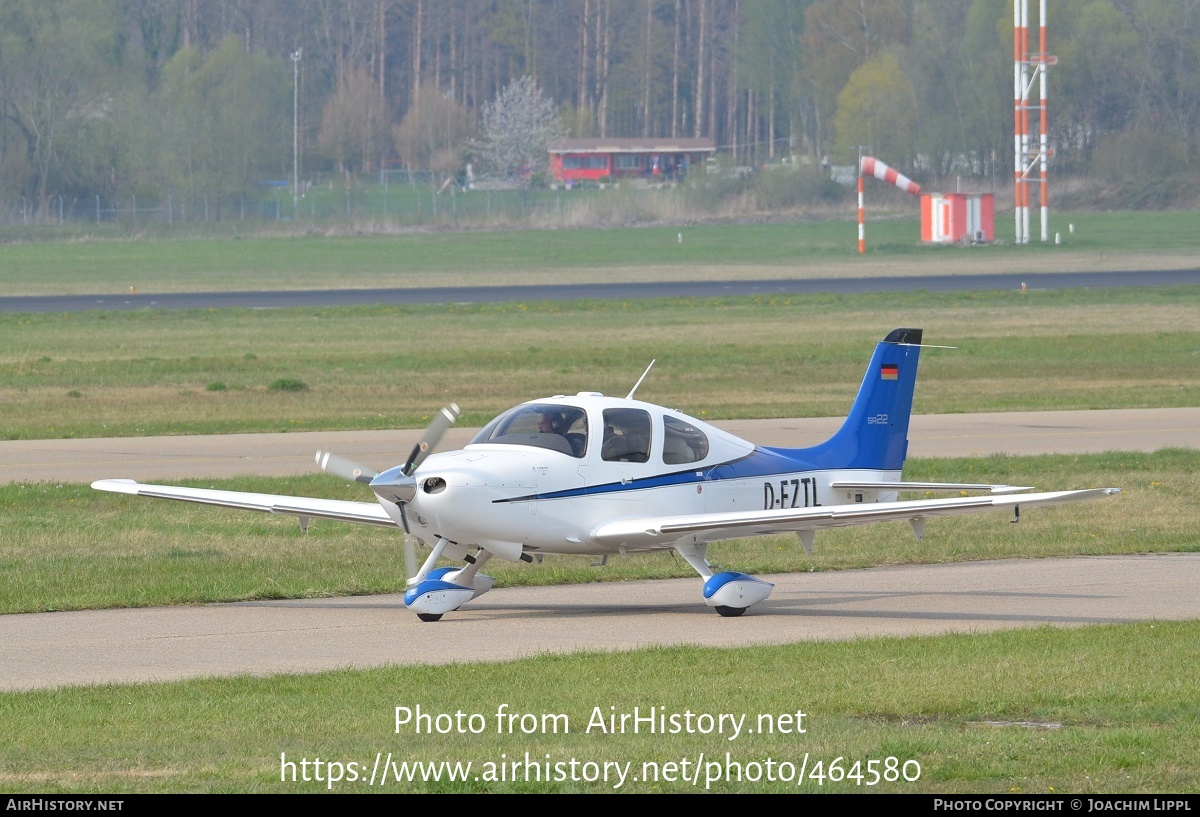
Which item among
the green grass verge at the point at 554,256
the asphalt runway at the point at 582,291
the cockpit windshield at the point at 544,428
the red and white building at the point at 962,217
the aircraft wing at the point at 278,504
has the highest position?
the red and white building at the point at 962,217

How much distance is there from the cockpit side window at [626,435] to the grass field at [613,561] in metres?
2.30

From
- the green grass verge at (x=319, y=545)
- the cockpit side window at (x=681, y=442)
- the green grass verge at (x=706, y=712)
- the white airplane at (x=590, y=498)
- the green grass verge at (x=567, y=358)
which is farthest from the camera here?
the green grass verge at (x=567, y=358)

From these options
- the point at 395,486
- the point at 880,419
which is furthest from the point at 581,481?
the point at 880,419

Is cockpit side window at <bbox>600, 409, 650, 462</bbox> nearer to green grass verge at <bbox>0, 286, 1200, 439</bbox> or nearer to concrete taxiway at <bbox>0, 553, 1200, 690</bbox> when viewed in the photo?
concrete taxiway at <bbox>0, 553, 1200, 690</bbox>

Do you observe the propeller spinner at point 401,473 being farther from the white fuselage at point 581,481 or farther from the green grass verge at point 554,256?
the green grass verge at point 554,256

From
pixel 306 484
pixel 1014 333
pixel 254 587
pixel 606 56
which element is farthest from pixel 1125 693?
pixel 606 56

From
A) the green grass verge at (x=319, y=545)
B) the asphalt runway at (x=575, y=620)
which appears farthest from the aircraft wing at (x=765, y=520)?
the green grass verge at (x=319, y=545)

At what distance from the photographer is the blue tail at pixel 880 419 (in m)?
15.5

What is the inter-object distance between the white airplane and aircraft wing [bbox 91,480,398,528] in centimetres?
2

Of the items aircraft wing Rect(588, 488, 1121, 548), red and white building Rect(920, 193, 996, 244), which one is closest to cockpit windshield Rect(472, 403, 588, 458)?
aircraft wing Rect(588, 488, 1121, 548)

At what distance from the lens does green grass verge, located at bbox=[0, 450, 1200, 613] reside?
15.3 metres

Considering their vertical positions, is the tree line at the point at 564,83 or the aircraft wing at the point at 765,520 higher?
the tree line at the point at 564,83
